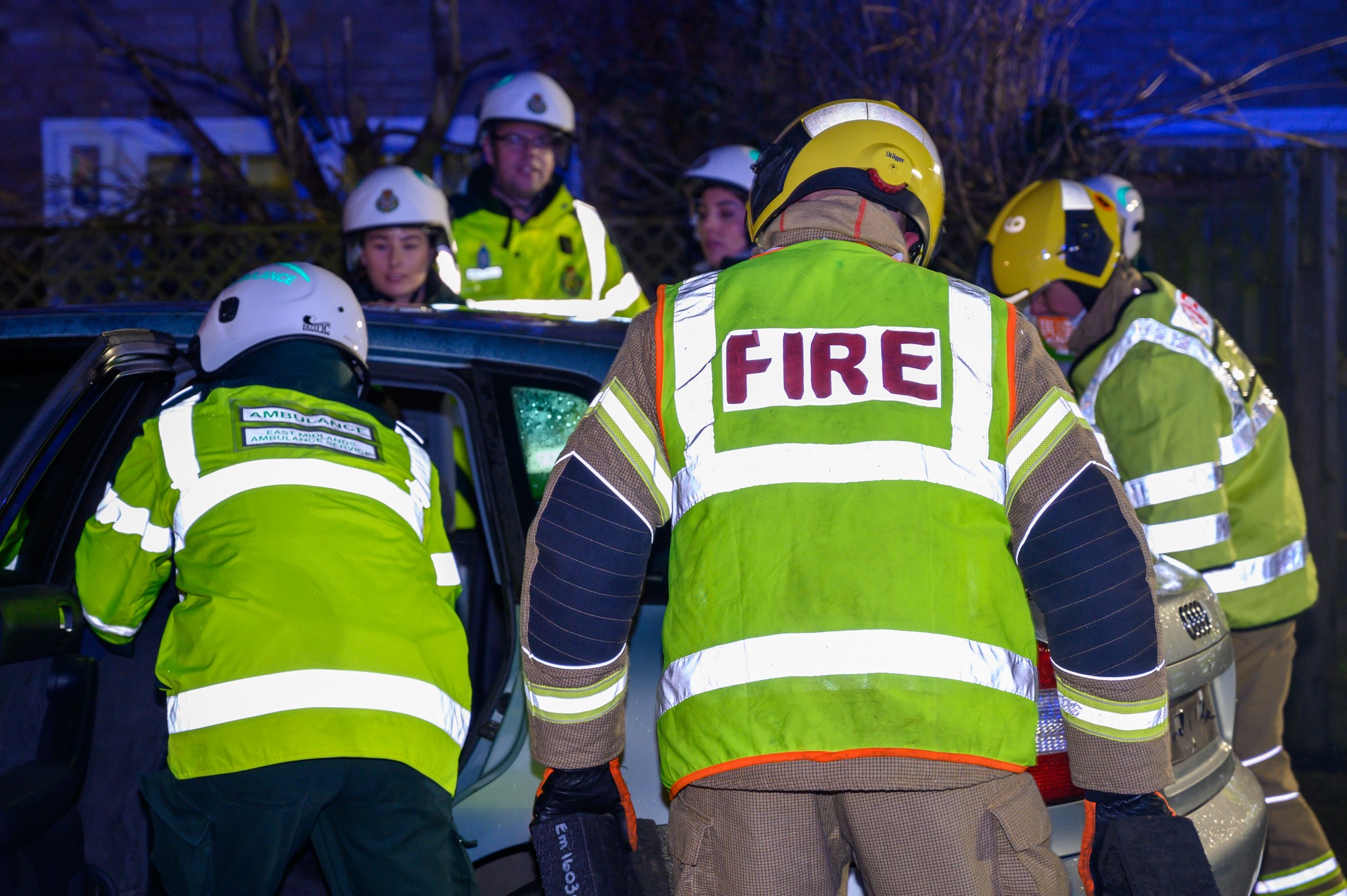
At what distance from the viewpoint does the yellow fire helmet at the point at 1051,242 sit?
3.96m

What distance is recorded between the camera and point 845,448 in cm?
189

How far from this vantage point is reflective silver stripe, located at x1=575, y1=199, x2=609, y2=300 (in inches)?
214

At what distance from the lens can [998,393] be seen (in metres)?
1.96

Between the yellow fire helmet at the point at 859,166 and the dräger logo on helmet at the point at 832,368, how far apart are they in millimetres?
351

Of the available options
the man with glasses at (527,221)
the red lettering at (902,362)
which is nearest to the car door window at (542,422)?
the red lettering at (902,362)

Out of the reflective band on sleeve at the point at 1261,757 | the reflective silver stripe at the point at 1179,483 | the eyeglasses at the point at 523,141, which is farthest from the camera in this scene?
the eyeglasses at the point at 523,141

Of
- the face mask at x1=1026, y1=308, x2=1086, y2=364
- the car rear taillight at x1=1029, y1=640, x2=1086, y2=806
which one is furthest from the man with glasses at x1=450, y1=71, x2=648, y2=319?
the car rear taillight at x1=1029, y1=640, x2=1086, y2=806

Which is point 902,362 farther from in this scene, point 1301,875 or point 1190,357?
point 1301,875

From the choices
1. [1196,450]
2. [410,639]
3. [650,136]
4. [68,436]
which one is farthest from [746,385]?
[650,136]

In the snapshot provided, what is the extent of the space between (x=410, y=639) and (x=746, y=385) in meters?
0.96

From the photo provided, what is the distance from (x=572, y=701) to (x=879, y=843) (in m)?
0.54

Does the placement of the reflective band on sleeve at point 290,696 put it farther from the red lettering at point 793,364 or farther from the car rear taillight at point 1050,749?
the car rear taillight at point 1050,749

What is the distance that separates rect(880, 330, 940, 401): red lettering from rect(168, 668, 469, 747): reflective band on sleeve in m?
1.14

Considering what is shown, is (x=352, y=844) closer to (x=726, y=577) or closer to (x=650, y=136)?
(x=726, y=577)
